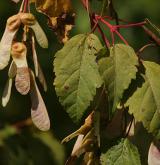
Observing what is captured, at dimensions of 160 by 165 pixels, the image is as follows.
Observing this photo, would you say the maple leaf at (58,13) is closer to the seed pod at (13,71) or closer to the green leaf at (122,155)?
the seed pod at (13,71)

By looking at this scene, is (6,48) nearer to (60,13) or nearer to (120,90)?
(60,13)

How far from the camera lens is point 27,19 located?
169 centimetres

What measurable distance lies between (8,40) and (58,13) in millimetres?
156

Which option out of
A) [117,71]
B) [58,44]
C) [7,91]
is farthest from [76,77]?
[58,44]

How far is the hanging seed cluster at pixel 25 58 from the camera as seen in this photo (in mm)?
1651

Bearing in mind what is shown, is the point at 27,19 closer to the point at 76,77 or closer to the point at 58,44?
the point at 76,77

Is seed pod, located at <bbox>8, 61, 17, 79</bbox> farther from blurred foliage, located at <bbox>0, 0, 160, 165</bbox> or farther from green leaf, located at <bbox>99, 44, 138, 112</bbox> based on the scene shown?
blurred foliage, located at <bbox>0, 0, 160, 165</bbox>

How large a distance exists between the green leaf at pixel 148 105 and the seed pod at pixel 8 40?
30cm

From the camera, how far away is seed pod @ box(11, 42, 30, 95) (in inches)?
64.7

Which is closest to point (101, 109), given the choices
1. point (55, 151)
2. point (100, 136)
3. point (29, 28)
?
point (100, 136)

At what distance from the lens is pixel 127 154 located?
1.69 metres

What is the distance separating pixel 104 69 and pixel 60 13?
0.23m

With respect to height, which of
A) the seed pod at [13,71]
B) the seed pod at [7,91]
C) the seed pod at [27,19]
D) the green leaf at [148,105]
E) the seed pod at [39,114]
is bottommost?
the green leaf at [148,105]

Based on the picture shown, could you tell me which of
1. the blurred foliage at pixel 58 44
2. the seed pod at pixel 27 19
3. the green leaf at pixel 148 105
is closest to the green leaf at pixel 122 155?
the green leaf at pixel 148 105
